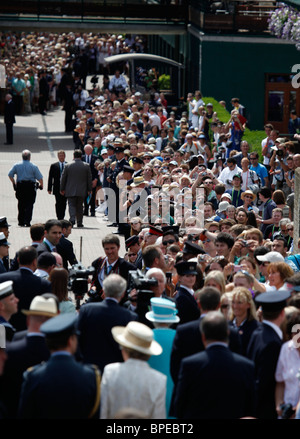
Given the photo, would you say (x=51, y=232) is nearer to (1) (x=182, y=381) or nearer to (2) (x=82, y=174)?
(1) (x=182, y=381)

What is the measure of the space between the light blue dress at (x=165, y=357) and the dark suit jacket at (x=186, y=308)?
0.91m

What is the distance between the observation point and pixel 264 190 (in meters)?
15.5

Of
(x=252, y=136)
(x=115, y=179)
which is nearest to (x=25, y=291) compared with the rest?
(x=115, y=179)

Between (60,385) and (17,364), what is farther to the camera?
(17,364)

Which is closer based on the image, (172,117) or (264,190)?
(264,190)

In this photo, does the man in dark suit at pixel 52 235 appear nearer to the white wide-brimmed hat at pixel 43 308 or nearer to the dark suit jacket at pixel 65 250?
the dark suit jacket at pixel 65 250

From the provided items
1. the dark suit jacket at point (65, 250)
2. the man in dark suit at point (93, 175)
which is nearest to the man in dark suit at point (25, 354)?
the dark suit jacket at point (65, 250)

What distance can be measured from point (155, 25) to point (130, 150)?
49.2 feet

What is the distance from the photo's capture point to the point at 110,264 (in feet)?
36.1

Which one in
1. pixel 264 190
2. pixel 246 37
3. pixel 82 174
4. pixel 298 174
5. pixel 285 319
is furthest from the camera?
pixel 246 37

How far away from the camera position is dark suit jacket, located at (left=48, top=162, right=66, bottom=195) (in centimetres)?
2012

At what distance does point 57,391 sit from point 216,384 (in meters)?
1.10

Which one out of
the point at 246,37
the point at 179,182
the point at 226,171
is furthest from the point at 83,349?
the point at 246,37

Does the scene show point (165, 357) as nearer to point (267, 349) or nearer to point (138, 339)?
point (267, 349)
